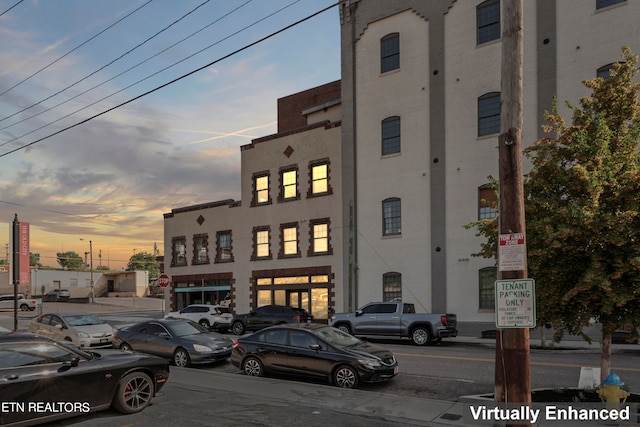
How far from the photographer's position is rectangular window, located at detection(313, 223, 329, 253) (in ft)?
104

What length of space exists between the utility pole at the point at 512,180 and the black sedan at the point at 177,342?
9674 millimetres

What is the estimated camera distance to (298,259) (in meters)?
32.9

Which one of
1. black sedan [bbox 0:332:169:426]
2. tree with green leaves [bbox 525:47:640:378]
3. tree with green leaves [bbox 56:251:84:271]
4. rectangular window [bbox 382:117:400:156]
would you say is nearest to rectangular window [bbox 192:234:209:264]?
rectangular window [bbox 382:117:400:156]

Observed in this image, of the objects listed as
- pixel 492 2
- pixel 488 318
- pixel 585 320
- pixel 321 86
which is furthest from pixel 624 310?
pixel 321 86

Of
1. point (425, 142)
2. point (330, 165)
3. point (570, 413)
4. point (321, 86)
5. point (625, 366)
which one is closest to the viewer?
point (570, 413)

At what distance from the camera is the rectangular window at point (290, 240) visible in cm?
Result: 3331

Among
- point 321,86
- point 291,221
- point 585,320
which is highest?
point 321,86

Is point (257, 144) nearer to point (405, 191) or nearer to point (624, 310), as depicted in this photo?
point (405, 191)

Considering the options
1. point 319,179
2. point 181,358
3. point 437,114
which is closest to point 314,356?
point 181,358

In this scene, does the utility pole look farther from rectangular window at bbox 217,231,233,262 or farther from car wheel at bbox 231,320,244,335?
rectangular window at bbox 217,231,233,262

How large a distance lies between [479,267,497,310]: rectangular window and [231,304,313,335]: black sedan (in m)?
8.78

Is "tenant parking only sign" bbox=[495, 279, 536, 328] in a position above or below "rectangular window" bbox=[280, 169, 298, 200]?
below

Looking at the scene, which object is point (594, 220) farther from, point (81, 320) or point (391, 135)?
point (391, 135)

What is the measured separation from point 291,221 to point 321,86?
12.6 m
